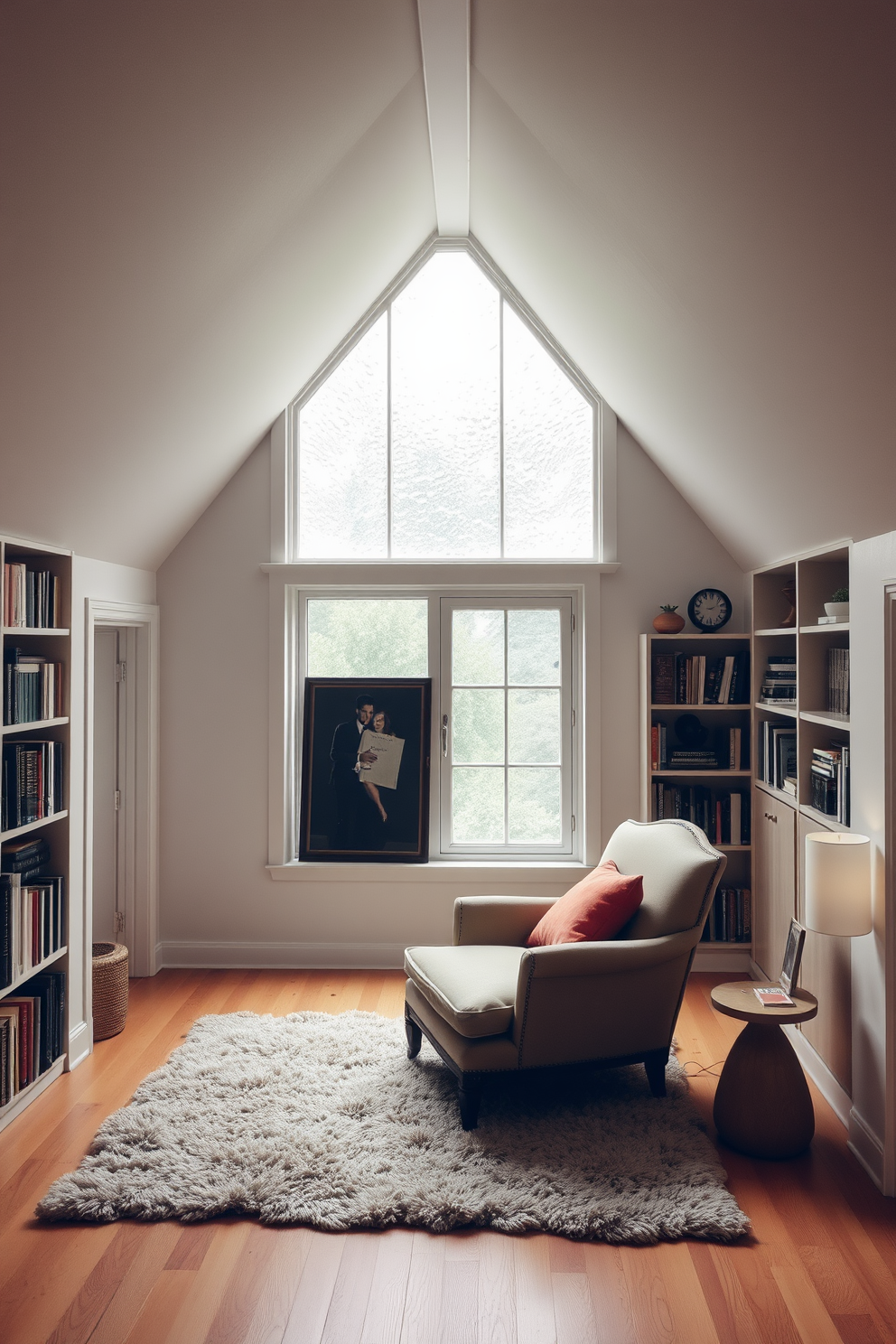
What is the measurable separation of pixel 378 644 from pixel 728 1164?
2957 millimetres

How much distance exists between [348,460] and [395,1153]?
335cm

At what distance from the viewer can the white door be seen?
4.78m

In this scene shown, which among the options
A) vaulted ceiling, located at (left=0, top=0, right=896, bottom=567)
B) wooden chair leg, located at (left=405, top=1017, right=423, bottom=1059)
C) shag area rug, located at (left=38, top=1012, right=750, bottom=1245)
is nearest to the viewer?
vaulted ceiling, located at (left=0, top=0, right=896, bottom=567)

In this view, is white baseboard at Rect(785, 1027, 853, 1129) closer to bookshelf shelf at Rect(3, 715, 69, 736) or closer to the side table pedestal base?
the side table pedestal base

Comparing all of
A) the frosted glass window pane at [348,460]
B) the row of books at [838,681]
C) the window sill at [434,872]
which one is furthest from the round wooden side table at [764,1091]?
the frosted glass window pane at [348,460]

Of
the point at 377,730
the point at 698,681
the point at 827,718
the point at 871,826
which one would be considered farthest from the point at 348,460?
the point at 871,826

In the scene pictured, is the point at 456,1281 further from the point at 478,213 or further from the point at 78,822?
the point at 478,213

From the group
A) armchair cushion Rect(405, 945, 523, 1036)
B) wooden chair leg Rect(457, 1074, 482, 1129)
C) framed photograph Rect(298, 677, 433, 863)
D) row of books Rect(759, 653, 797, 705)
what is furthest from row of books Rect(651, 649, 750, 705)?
wooden chair leg Rect(457, 1074, 482, 1129)

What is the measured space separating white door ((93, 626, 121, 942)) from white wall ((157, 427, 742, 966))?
0.81ft

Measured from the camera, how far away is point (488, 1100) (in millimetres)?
3379

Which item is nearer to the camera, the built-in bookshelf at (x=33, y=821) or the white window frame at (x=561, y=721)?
the built-in bookshelf at (x=33, y=821)

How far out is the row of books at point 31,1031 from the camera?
10.7ft

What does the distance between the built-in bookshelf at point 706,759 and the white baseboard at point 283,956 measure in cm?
156

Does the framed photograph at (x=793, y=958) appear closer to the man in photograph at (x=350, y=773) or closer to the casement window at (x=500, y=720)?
the casement window at (x=500, y=720)
